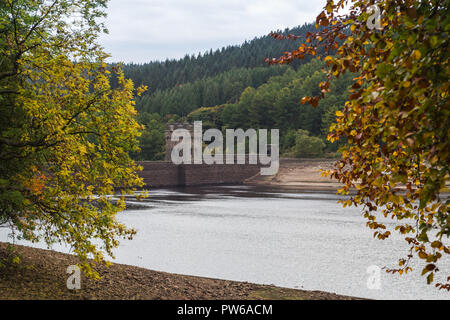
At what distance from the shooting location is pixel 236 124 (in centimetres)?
13800

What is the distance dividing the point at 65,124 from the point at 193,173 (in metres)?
76.2

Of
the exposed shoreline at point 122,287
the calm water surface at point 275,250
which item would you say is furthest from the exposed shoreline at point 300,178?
the exposed shoreline at point 122,287

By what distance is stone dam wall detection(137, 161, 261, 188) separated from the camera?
78875 mm

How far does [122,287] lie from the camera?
11.9 m

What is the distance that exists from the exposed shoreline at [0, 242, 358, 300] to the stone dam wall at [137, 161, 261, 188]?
61946 millimetres

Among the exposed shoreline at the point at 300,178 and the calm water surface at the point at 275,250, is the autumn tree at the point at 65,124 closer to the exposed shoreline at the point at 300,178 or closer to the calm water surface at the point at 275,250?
the calm water surface at the point at 275,250

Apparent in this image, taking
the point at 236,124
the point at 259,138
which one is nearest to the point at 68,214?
the point at 259,138

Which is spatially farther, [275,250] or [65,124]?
[275,250]

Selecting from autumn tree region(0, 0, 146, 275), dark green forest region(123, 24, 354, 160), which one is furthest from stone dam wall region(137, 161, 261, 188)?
autumn tree region(0, 0, 146, 275)

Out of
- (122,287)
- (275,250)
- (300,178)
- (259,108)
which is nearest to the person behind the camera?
(122,287)

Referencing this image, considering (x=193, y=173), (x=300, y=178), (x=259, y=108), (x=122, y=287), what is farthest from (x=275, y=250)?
(x=259, y=108)

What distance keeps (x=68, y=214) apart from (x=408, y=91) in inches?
328

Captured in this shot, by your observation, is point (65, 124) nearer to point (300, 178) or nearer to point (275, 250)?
point (275, 250)
